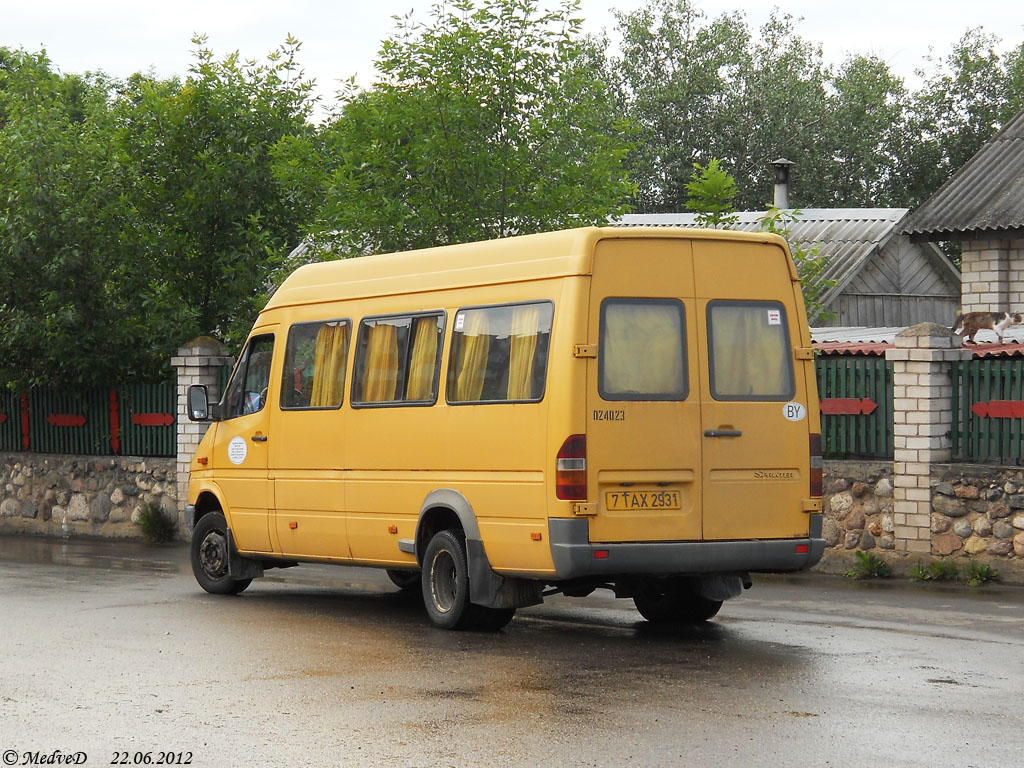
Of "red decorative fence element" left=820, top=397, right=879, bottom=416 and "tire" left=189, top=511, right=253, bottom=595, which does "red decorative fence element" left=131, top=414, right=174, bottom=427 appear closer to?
"tire" left=189, top=511, right=253, bottom=595

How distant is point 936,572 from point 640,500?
5.26m

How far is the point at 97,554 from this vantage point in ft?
61.5

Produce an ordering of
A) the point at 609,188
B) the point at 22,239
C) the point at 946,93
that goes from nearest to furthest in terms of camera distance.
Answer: the point at 609,188 → the point at 22,239 → the point at 946,93

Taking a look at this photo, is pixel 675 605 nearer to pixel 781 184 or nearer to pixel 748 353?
pixel 748 353

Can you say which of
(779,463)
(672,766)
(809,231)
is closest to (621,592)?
(779,463)

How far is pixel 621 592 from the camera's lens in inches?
436

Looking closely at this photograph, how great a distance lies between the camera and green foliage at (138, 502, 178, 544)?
20.9 m

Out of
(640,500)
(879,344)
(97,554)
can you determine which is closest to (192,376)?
(97,554)

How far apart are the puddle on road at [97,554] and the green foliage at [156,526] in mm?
259

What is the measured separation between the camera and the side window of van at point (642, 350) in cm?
1027

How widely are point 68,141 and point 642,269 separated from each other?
517 inches

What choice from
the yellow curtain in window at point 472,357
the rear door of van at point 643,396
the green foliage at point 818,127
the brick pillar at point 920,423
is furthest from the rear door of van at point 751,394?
the green foliage at point 818,127

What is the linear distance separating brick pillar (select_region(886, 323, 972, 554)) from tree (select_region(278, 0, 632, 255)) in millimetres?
5225

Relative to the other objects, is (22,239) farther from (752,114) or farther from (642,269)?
(752,114)
